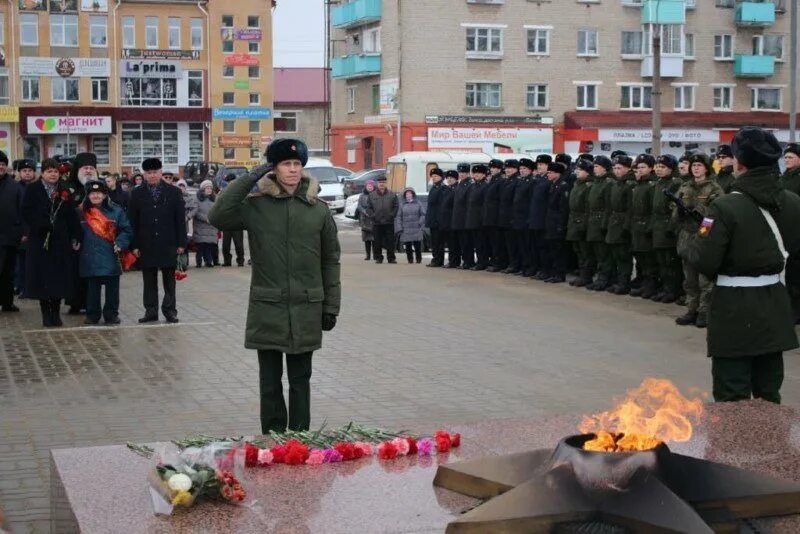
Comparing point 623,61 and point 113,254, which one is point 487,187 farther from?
point 623,61

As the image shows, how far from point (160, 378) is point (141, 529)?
6233 millimetres

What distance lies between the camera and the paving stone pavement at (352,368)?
9156 mm

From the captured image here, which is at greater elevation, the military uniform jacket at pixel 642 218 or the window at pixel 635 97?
the window at pixel 635 97

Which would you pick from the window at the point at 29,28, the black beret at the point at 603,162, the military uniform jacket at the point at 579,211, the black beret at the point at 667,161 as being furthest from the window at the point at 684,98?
the black beret at the point at 667,161

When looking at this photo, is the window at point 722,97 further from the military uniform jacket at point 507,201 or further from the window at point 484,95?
the military uniform jacket at point 507,201

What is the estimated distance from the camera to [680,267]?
A: 17.2 m

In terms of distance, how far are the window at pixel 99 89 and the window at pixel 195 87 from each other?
5.17m

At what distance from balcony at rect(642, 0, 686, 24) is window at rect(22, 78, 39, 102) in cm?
3483

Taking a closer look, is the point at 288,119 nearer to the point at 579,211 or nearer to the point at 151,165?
the point at 579,211

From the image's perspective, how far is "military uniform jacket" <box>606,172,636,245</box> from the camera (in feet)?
60.0

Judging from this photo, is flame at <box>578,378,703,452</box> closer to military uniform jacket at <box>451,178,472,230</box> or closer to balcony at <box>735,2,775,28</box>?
military uniform jacket at <box>451,178,472,230</box>

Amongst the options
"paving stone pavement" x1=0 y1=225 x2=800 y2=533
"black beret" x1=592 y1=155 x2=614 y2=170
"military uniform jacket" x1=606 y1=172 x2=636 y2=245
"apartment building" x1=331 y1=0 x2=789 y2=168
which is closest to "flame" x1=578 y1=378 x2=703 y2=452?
"paving stone pavement" x1=0 y1=225 x2=800 y2=533

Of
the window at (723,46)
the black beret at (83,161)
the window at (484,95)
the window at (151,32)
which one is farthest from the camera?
the window at (151,32)

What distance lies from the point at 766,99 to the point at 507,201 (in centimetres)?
5000
